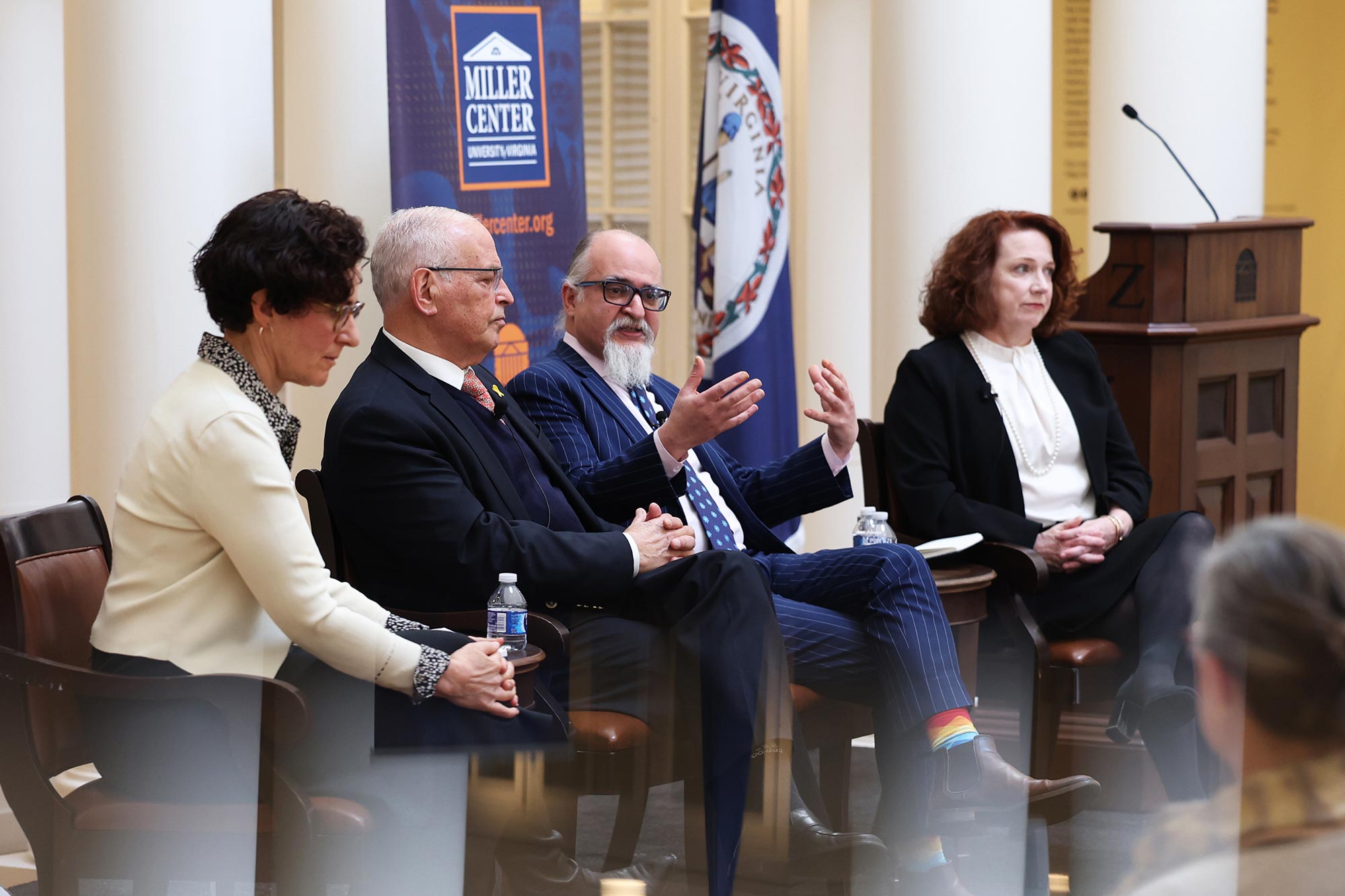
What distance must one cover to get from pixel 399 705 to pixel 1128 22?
12.2 ft

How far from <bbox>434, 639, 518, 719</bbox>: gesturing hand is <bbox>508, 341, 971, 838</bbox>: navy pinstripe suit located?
791mm

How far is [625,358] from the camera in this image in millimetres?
3553

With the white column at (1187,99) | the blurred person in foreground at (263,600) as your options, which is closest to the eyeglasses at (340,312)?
the blurred person in foreground at (263,600)

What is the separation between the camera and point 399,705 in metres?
2.48

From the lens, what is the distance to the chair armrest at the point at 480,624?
2.81m

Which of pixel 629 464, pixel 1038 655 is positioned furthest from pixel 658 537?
pixel 1038 655

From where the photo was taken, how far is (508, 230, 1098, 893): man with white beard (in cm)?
301

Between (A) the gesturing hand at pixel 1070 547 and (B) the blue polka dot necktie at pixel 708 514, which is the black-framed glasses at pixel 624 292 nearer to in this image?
(B) the blue polka dot necktie at pixel 708 514

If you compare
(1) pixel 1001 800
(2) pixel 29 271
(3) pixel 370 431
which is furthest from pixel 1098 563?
(2) pixel 29 271

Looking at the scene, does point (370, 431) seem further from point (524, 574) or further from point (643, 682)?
point (643, 682)

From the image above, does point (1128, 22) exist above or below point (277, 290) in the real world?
above

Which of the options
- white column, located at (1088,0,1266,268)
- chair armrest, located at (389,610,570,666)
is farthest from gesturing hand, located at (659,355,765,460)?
white column, located at (1088,0,1266,268)

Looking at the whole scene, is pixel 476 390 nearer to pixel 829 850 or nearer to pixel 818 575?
pixel 818 575

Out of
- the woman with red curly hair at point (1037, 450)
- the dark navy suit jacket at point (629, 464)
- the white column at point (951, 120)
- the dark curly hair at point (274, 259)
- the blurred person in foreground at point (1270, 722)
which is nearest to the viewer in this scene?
the blurred person in foreground at point (1270, 722)
